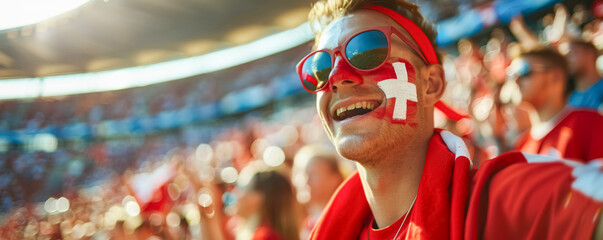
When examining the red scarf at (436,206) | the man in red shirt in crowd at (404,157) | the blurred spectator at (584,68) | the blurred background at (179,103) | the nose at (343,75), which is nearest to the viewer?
the man in red shirt in crowd at (404,157)

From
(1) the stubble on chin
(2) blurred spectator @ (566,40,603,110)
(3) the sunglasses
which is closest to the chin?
(1) the stubble on chin

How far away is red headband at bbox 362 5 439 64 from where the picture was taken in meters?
1.47

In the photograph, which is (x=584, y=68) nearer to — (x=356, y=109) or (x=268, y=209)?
(x=356, y=109)

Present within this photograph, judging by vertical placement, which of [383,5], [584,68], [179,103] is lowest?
[584,68]

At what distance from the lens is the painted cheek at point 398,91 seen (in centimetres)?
134

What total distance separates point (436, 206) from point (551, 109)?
179cm

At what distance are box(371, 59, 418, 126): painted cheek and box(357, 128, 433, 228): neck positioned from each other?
10 cm

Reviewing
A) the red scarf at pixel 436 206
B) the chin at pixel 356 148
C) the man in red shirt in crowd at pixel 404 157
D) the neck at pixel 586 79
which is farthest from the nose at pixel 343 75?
the neck at pixel 586 79

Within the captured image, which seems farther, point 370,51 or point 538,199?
point 370,51

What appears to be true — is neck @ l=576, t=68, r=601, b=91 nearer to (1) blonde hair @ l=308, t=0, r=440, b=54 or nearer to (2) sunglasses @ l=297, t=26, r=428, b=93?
(1) blonde hair @ l=308, t=0, r=440, b=54

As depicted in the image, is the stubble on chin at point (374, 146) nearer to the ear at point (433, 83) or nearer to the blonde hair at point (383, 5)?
the ear at point (433, 83)

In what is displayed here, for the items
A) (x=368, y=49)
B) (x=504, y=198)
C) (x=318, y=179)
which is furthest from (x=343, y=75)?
(x=318, y=179)

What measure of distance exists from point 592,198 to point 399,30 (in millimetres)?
859

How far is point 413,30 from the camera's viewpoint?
147cm
